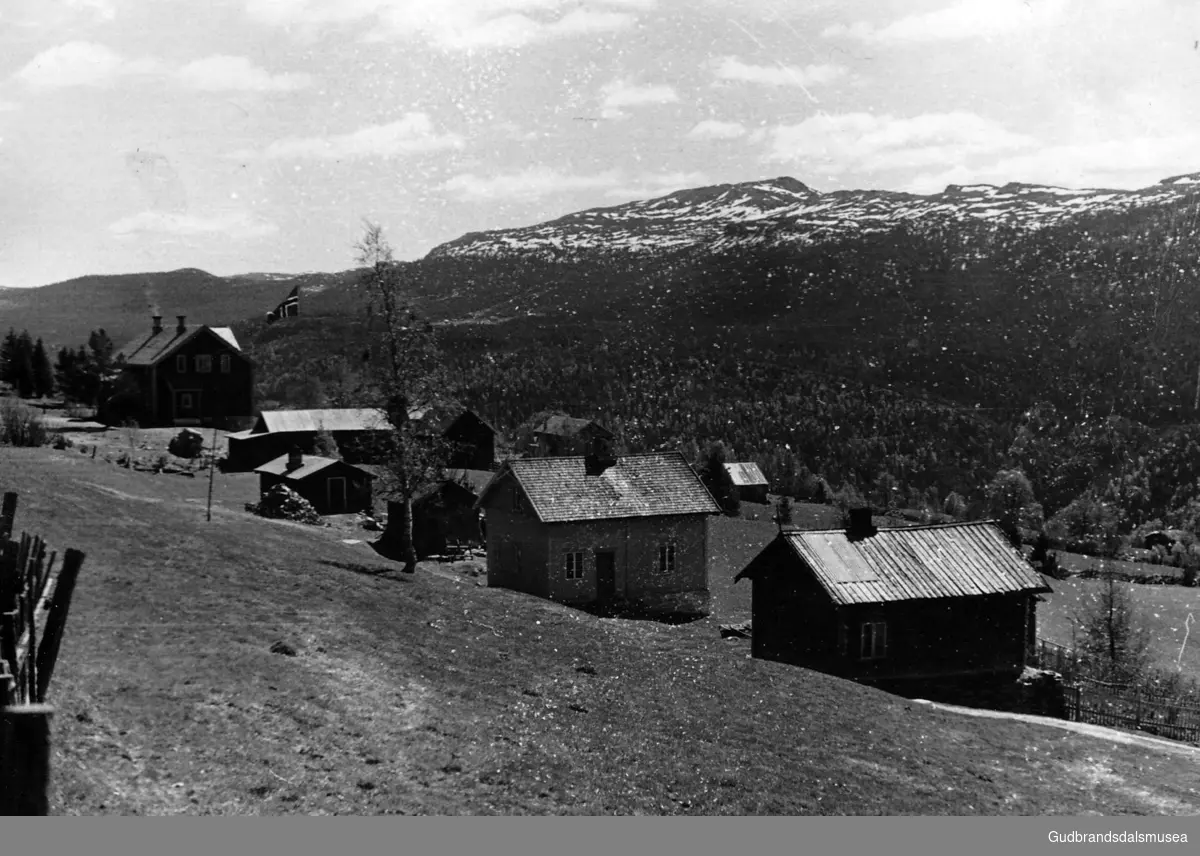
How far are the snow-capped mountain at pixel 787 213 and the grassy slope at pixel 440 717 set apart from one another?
84402 mm

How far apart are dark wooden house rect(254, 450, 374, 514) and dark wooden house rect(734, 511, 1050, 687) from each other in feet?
78.6

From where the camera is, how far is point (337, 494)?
5066 cm

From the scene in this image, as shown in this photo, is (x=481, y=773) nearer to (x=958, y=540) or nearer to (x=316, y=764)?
(x=316, y=764)

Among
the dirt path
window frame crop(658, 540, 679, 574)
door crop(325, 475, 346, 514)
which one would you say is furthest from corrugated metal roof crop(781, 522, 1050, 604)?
door crop(325, 475, 346, 514)

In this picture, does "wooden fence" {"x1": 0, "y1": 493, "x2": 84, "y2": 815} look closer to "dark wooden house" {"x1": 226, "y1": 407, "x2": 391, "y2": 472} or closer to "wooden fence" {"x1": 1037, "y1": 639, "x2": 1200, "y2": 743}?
"wooden fence" {"x1": 1037, "y1": 639, "x2": 1200, "y2": 743}

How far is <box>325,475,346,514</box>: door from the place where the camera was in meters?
50.2

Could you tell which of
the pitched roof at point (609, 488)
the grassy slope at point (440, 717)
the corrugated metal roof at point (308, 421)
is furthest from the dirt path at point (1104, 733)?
the corrugated metal roof at point (308, 421)

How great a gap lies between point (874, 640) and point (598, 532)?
10.3 m

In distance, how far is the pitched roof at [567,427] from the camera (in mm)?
72000

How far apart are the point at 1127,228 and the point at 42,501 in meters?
162

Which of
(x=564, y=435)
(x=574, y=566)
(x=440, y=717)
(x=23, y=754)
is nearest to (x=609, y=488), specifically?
(x=574, y=566)

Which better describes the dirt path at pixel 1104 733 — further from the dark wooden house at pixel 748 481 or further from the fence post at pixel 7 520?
the dark wooden house at pixel 748 481

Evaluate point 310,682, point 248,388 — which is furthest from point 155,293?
point 310,682

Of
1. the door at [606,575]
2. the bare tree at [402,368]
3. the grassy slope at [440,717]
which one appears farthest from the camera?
the door at [606,575]
